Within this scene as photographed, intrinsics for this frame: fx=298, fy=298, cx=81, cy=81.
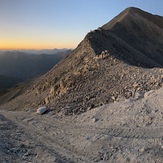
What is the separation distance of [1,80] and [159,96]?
10028 centimetres

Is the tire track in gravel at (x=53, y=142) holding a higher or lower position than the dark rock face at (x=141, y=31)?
lower

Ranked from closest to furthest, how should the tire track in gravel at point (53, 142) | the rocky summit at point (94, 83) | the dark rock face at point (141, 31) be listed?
the tire track in gravel at point (53, 142) → the rocky summit at point (94, 83) → the dark rock face at point (141, 31)

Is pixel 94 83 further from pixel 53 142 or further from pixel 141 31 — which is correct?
pixel 141 31

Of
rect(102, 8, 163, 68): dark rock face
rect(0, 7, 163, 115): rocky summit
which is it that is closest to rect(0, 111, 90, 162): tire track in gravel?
rect(0, 7, 163, 115): rocky summit

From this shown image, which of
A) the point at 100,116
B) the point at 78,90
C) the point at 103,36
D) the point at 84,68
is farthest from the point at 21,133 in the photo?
the point at 103,36

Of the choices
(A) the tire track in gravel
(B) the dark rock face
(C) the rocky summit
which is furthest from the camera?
(B) the dark rock face

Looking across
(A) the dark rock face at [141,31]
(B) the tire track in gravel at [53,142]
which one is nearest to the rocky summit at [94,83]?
(B) the tire track in gravel at [53,142]

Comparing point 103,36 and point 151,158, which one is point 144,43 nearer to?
point 103,36

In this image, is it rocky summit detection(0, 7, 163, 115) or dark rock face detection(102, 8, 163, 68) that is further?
dark rock face detection(102, 8, 163, 68)

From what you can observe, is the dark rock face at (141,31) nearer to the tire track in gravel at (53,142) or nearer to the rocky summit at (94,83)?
the rocky summit at (94,83)

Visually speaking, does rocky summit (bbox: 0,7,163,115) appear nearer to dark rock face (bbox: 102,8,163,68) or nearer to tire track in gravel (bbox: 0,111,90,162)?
tire track in gravel (bbox: 0,111,90,162)

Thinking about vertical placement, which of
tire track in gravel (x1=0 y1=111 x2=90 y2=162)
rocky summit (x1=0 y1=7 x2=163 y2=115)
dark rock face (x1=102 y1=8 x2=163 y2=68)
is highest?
dark rock face (x1=102 y1=8 x2=163 y2=68)

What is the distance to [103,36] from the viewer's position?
24438 mm

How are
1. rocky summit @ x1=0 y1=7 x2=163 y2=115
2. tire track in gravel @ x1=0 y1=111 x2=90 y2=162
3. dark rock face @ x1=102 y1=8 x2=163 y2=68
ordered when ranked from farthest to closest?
dark rock face @ x1=102 y1=8 x2=163 y2=68 → rocky summit @ x1=0 y1=7 x2=163 y2=115 → tire track in gravel @ x1=0 y1=111 x2=90 y2=162
